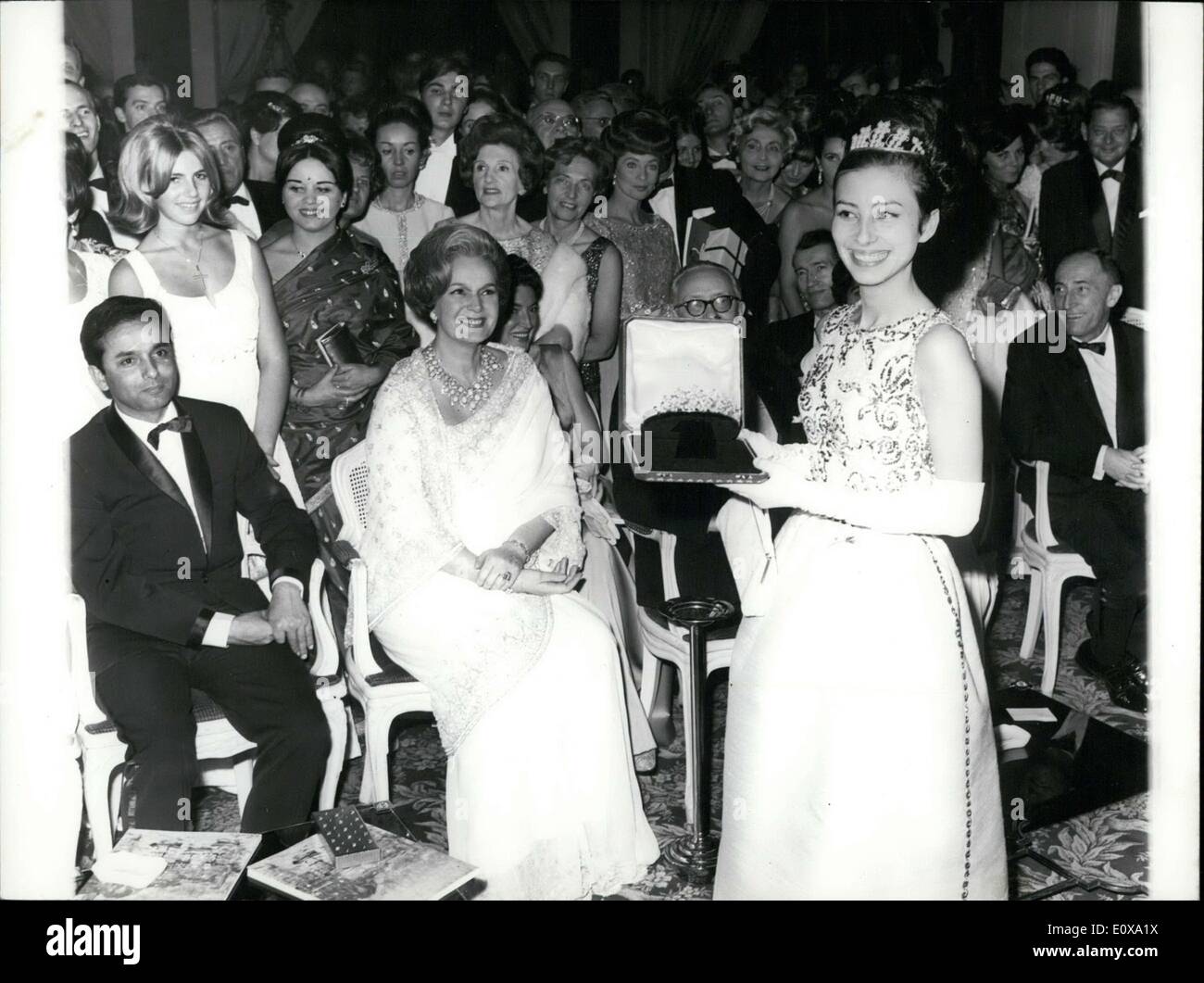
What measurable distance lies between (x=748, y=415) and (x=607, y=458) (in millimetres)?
397

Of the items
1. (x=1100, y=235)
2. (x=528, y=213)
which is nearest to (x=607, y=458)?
(x=528, y=213)

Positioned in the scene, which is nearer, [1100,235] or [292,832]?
[292,832]

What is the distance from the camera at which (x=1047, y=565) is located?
12.0 ft

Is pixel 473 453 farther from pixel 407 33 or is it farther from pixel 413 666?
pixel 407 33

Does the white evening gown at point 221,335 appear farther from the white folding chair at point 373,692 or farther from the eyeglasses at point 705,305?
the eyeglasses at point 705,305

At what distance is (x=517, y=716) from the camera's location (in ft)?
9.07

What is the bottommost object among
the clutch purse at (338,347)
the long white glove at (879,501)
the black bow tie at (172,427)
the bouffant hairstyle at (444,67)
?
the long white glove at (879,501)

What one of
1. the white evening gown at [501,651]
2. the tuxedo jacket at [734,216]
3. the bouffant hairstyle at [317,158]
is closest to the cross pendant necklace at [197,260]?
the bouffant hairstyle at [317,158]

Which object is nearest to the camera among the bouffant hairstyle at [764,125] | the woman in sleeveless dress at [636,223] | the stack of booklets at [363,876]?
the stack of booklets at [363,876]

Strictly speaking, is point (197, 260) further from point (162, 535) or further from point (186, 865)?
point (186, 865)

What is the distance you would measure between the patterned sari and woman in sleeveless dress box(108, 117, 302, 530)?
65 mm

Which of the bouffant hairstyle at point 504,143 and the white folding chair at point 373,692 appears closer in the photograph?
the white folding chair at point 373,692

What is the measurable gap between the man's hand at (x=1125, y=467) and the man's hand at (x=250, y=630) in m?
2.39

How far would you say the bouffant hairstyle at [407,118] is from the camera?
312 cm
